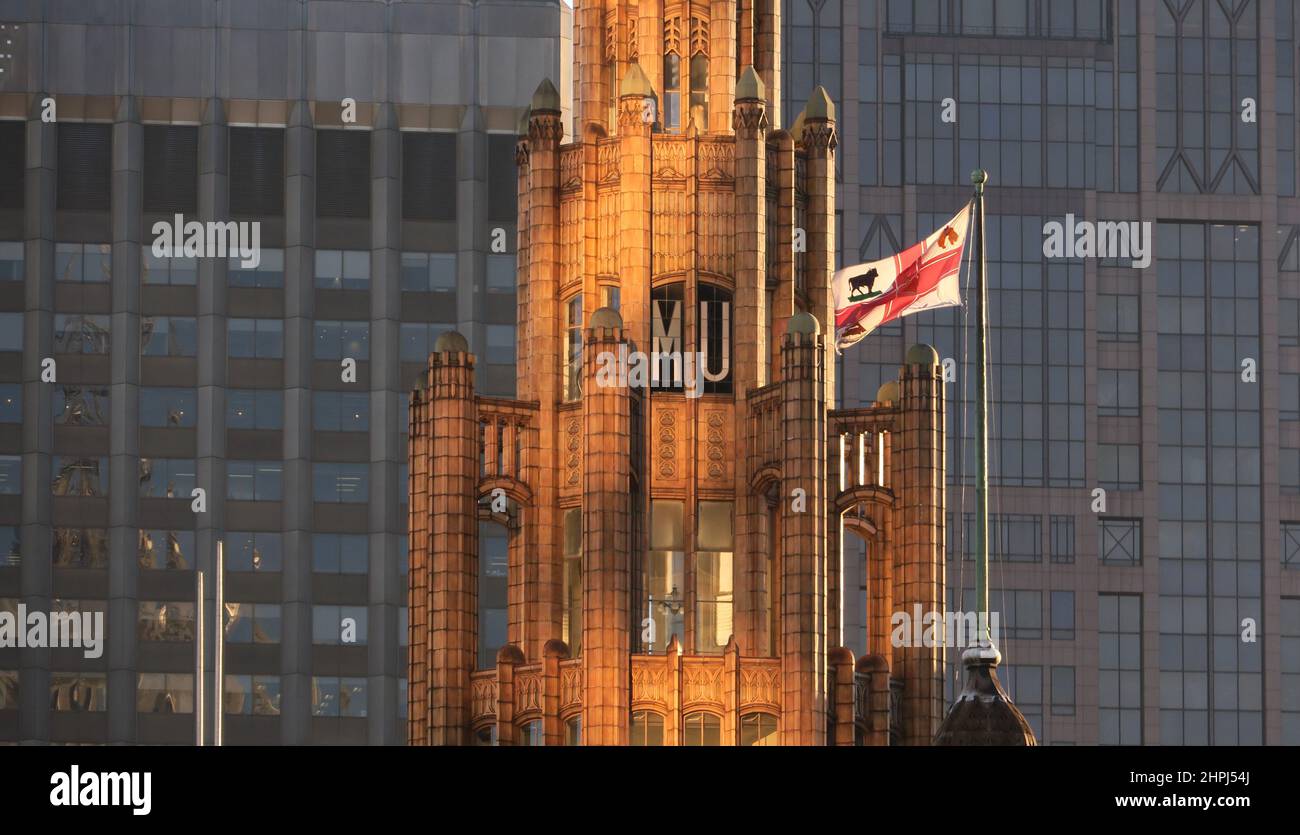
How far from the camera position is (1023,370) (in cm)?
19525

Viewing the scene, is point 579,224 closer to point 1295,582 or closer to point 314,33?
point 314,33

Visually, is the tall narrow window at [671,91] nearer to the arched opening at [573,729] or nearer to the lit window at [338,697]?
the arched opening at [573,729]

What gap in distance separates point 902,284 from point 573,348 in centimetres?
998

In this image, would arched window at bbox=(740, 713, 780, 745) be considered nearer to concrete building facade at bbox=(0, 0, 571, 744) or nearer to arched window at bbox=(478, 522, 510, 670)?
arched window at bbox=(478, 522, 510, 670)

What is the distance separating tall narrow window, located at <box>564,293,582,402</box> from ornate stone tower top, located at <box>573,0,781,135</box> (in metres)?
5.43

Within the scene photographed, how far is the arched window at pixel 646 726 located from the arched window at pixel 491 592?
73239 mm

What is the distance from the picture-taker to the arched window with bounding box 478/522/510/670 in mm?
161000

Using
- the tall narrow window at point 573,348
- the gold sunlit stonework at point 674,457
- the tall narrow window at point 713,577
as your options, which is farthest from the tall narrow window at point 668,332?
the tall narrow window at point 713,577

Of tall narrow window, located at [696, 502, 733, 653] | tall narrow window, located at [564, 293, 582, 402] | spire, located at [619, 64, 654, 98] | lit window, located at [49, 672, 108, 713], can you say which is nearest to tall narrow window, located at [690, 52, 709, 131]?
spire, located at [619, 64, 654, 98]

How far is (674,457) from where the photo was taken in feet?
296

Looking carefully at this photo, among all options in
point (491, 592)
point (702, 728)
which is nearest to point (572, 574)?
point (702, 728)
